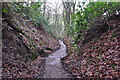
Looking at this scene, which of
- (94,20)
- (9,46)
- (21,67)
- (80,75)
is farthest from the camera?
(94,20)

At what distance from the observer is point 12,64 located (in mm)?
5949

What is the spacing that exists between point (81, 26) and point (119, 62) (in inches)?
259

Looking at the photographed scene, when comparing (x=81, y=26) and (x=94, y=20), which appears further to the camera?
(x=81, y=26)

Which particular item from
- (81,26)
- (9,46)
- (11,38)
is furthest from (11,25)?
(81,26)

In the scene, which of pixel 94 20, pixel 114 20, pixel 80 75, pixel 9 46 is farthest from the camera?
pixel 94 20

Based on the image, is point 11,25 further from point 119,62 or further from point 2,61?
point 119,62

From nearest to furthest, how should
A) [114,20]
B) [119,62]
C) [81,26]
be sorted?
[119,62] < [114,20] < [81,26]

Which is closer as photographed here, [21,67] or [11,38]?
[21,67]

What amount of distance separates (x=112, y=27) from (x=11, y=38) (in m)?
7.23

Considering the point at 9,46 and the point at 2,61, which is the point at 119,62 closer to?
the point at 2,61

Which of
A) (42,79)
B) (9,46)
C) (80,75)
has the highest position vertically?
(9,46)

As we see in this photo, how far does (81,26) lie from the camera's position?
35.6ft

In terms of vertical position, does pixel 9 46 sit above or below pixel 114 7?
below

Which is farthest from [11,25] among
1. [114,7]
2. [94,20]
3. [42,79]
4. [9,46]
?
[114,7]
